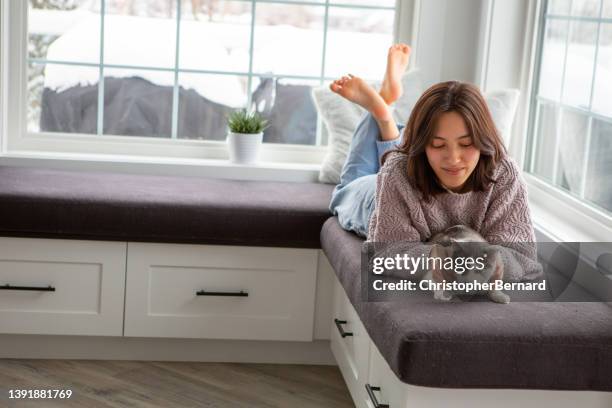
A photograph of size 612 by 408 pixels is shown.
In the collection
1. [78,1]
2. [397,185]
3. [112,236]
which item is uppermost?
[78,1]

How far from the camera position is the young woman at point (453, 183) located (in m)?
2.34

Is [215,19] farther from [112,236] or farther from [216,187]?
[112,236]

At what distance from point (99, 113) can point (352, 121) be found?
101cm

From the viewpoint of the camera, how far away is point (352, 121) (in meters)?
3.59

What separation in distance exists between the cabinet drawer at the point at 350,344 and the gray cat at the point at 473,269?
15.4 inches

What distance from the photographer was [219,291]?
3166 mm

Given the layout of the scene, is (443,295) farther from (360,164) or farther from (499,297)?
(360,164)

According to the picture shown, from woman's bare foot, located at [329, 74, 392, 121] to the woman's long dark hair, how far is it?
62 centimetres

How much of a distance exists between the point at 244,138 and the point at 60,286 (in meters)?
0.95

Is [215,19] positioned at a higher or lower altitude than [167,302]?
higher

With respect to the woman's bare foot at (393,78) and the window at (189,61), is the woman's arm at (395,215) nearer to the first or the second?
the woman's bare foot at (393,78)

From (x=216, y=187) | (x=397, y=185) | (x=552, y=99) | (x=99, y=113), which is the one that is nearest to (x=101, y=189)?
(x=216, y=187)

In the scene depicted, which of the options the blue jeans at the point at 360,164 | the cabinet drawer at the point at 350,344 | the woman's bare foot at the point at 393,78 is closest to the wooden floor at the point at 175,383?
the cabinet drawer at the point at 350,344
